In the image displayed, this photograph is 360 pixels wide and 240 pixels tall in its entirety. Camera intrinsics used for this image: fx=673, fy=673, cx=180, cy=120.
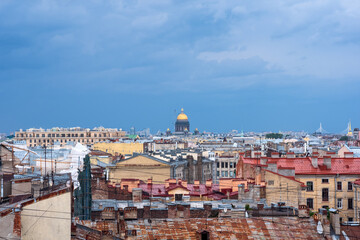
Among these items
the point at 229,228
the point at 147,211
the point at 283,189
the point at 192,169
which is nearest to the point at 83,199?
the point at 147,211

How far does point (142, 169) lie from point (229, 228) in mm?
30121

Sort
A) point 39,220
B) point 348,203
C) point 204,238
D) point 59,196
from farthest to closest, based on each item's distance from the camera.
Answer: point 348,203, point 204,238, point 59,196, point 39,220

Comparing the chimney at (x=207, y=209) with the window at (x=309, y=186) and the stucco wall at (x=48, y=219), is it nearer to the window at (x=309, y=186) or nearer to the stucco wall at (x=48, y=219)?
the stucco wall at (x=48, y=219)

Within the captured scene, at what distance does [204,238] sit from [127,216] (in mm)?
2889

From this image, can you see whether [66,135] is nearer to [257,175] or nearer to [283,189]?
[257,175]

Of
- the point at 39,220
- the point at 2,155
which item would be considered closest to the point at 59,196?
the point at 39,220

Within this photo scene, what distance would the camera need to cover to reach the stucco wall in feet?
40.6

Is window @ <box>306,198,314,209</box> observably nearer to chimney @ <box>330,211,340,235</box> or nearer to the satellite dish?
chimney @ <box>330,211,340,235</box>

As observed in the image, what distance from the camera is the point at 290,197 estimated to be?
3312cm

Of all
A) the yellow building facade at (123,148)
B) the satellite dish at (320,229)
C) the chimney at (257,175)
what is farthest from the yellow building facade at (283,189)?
the yellow building facade at (123,148)

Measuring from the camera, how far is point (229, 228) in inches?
796

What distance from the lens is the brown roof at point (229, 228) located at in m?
19.6

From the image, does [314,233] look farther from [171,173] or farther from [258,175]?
[171,173]

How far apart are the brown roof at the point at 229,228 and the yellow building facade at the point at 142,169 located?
2687cm
